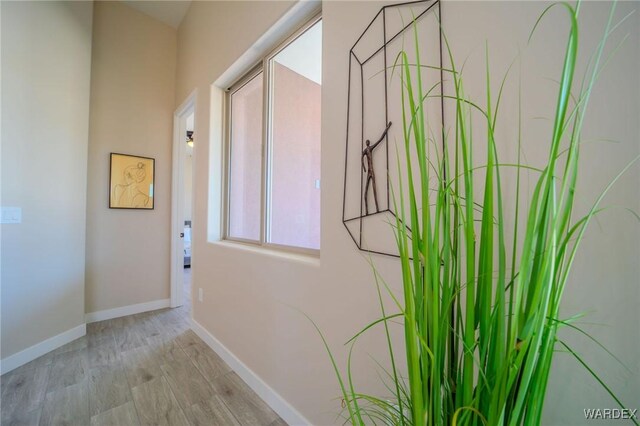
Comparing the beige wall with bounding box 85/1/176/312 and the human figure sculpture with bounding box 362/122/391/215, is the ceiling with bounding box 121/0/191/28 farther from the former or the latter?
the human figure sculpture with bounding box 362/122/391/215

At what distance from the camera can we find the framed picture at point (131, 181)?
2.61 m

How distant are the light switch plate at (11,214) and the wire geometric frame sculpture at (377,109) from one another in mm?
2378

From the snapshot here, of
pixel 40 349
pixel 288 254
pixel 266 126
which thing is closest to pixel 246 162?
pixel 266 126

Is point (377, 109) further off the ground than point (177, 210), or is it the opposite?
point (377, 109)

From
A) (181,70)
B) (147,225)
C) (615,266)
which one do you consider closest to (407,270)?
(615,266)

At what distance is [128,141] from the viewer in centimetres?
270

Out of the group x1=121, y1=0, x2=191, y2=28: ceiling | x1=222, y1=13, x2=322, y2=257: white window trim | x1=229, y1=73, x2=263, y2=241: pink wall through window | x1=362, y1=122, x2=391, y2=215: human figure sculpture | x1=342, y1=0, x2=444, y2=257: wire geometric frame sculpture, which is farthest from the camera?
x1=121, y1=0, x2=191, y2=28: ceiling

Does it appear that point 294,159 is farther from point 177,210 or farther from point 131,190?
point 131,190

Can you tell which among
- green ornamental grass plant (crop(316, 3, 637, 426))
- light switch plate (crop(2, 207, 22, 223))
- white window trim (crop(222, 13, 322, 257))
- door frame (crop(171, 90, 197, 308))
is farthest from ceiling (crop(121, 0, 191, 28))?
green ornamental grass plant (crop(316, 3, 637, 426))

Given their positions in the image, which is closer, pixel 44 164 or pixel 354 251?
pixel 354 251

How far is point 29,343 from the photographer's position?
6.06 ft

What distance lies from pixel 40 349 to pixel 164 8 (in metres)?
3.39

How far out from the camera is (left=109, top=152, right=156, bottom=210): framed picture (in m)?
2.61

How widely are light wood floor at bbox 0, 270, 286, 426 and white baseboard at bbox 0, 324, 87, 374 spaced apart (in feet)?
0.14
